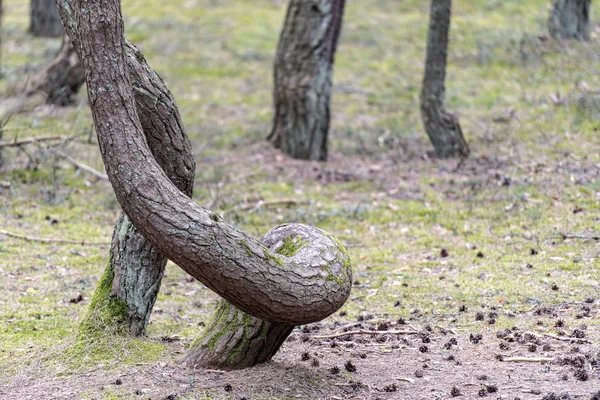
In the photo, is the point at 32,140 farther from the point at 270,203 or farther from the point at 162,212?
the point at 162,212

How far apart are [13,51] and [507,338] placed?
1341 centimetres

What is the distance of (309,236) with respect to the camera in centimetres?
488

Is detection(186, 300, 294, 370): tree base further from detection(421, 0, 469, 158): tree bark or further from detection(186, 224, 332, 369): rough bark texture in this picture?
detection(421, 0, 469, 158): tree bark

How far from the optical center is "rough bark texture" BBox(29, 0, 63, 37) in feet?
55.1

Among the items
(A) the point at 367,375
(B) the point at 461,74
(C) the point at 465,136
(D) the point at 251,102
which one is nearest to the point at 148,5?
(D) the point at 251,102

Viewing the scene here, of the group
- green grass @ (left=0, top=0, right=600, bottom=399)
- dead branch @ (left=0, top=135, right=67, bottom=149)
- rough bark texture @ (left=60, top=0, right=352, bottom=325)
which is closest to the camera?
rough bark texture @ (left=60, top=0, right=352, bottom=325)

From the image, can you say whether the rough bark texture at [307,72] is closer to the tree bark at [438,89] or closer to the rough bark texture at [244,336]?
the tree bark at [438,89]

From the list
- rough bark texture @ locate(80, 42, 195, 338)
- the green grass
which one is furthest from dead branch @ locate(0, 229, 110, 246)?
rough bark texture @ locate(80, 42, 195, 338)

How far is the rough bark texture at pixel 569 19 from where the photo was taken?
15.1m

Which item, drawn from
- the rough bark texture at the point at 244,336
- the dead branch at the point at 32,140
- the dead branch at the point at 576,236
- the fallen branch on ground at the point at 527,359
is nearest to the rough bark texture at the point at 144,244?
the rough bark texture at the point at 244,336

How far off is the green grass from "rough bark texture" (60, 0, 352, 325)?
3.64 feet

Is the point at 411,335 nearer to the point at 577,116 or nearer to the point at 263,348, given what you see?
the point at 263,348

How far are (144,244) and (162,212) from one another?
103 cm

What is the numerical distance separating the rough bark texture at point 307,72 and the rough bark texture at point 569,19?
6.33 m
